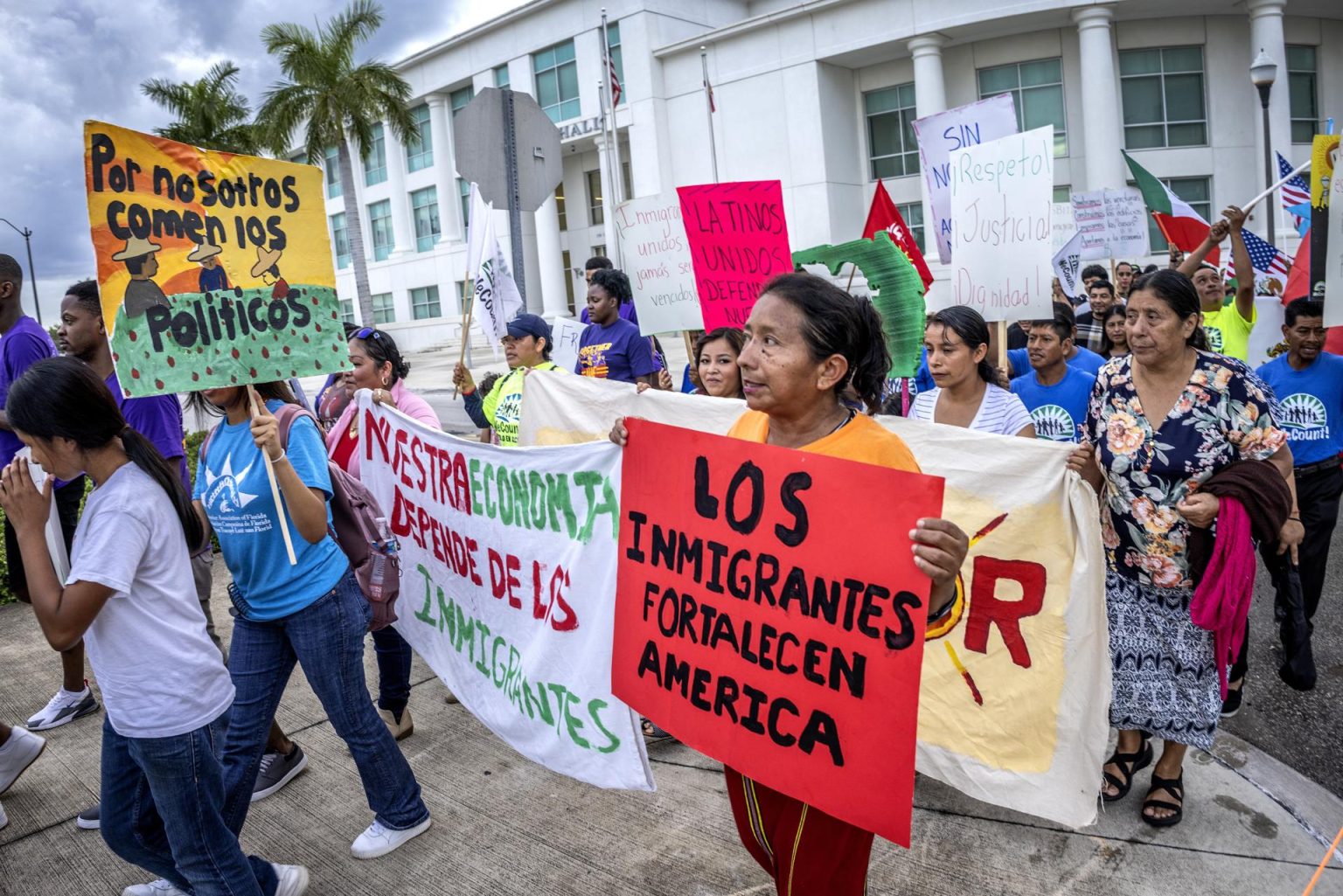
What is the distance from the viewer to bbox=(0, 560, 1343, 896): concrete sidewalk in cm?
304

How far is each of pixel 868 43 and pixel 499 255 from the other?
24924mm

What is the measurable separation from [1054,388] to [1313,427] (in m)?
1.27

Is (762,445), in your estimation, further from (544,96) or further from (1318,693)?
(544,96)

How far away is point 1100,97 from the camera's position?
26.0 m

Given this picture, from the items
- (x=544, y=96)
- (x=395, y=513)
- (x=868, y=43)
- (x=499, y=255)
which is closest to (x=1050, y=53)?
(x=868, y=43)

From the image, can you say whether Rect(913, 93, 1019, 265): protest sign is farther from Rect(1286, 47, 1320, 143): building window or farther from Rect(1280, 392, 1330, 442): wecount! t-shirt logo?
A: Rect(1286, 47, 1320, 143): building window

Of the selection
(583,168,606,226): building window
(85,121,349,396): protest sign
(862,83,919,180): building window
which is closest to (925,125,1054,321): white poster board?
(85,121,349,396): protest sign

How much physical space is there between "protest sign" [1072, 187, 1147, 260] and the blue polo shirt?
21.6ft

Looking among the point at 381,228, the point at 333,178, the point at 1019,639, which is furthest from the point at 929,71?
the point at 333,178

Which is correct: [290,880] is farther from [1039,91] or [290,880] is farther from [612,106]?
[1039,91]

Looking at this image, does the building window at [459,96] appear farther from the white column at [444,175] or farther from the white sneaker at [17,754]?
the white sneaker at [17,754]

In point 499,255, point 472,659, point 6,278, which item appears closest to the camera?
point 472,659

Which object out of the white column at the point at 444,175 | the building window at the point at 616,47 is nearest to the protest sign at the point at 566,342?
the building window at the point at 616,47

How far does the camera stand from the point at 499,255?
6.93 m
